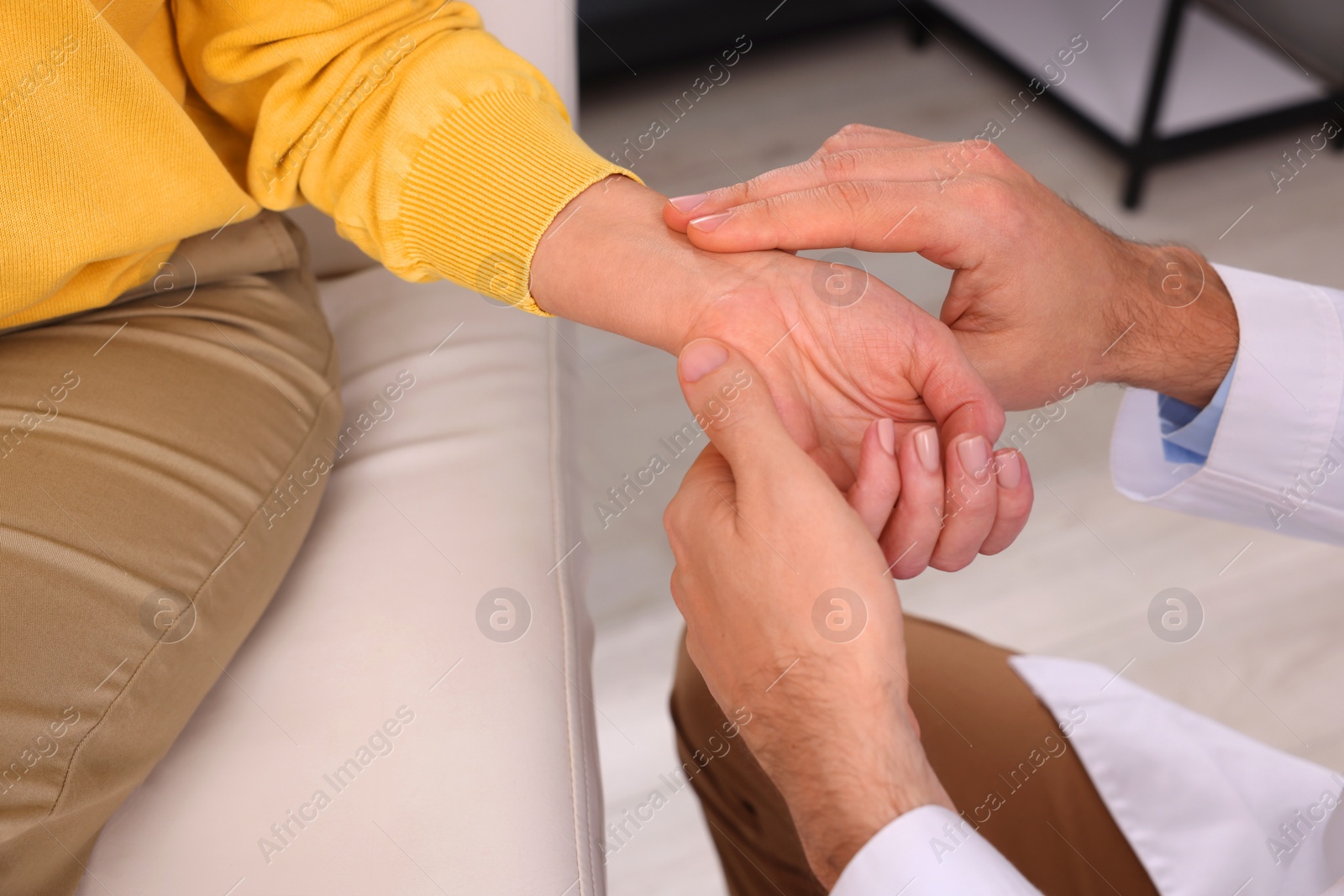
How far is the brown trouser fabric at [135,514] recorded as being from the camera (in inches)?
21.4

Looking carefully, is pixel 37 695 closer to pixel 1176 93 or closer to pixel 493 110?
pixel 493 110

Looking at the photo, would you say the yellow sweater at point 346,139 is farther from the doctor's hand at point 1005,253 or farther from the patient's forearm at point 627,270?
the doctor's hand at point 1005,253

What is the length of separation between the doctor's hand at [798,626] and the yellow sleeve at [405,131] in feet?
0.75

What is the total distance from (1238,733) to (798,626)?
0.41 metres

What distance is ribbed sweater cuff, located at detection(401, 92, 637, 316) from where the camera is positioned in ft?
2.49

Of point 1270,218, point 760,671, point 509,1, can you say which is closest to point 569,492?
point 760,671

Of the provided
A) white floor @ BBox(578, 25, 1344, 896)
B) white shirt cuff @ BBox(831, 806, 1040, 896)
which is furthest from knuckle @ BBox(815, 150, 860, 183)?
white floor @ BBox(578, 25, 1344, 896)

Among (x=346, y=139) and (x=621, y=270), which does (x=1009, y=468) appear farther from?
(x=346, y=139)

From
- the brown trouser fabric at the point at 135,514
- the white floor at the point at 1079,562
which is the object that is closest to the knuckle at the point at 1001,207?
the brown trouser fabric at the point at 135,514

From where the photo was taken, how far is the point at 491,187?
0.76 metres

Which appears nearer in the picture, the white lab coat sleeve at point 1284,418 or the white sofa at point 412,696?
the white sofa at point 412,696

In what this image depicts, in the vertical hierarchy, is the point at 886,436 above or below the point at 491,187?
below

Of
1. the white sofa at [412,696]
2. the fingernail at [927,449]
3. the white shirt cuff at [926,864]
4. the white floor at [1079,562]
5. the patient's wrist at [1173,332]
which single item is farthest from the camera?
the white floor at [1079,562]

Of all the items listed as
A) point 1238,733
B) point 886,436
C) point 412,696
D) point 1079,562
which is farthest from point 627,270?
point 1079,562
